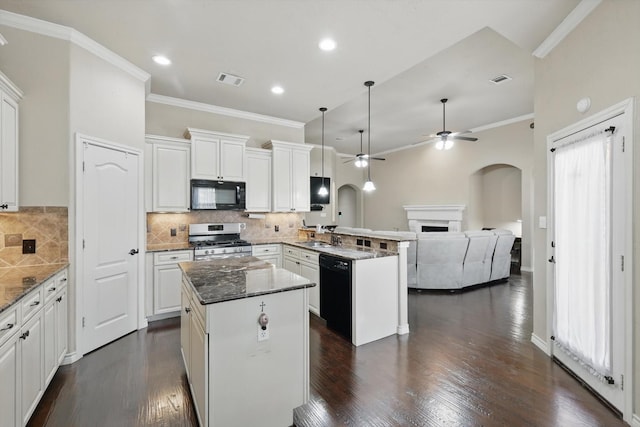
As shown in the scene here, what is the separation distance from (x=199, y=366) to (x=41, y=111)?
275cm

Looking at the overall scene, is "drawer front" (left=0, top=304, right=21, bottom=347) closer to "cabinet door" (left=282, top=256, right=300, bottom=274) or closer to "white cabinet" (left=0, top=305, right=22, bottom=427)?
"white cabinet" (left=0, top=305, right=22, bottom=427)

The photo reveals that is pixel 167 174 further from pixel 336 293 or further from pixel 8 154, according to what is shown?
pixel 336 293

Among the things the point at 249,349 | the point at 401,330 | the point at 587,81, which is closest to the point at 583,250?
the point at 587,81

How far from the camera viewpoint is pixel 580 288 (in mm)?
2430

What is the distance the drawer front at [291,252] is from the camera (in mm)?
4317

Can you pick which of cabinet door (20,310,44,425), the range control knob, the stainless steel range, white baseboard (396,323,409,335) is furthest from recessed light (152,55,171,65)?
white baseboard (396,323,409,335)

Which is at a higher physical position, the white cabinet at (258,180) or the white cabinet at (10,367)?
the white cabinet at (258,180)

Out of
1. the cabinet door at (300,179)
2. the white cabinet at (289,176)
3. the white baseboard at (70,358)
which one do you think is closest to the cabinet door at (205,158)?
the white cabinet at (289,176)

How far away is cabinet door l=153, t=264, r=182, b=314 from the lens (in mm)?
3777

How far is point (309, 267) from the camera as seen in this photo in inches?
157

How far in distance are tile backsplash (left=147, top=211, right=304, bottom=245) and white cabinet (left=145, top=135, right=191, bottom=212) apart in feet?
1.13

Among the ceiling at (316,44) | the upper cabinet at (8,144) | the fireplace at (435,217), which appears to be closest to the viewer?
the upper cabinet at (8,144)

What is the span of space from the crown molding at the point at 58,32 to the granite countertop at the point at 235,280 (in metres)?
2.42

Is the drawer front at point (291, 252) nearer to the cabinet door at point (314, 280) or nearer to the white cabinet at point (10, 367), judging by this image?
the cabinet door at point (314, 280)
